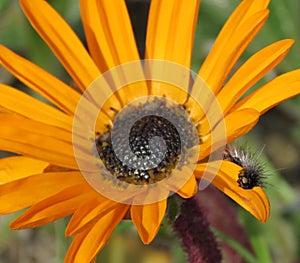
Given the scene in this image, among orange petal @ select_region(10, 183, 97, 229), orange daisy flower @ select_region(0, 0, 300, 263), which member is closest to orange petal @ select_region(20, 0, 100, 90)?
orange daisy flower @ select_region(0, 0, 300, 263)

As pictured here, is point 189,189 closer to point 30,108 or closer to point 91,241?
point 91,241

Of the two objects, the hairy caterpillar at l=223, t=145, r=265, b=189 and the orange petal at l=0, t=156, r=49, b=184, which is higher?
the hairy caterpillar at l=223, t=145, r=265, b=189

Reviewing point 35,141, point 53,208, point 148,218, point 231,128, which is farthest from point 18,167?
point 231,128

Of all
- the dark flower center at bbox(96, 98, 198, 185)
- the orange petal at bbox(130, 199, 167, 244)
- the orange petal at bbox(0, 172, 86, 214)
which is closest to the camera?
the orange petal at bbox(130, 199, 167, 244)

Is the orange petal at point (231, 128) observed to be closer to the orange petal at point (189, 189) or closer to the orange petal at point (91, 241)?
the orange petal at point (189, 189)

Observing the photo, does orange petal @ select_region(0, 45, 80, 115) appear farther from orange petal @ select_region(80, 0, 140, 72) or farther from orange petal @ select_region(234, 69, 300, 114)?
orange petal @ select_region(234, 69, 300, 114)

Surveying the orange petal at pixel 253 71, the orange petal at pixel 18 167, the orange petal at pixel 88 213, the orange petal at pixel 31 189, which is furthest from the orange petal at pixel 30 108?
the orange petal at pixel 253 71

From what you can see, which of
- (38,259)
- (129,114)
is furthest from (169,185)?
(38,259)
